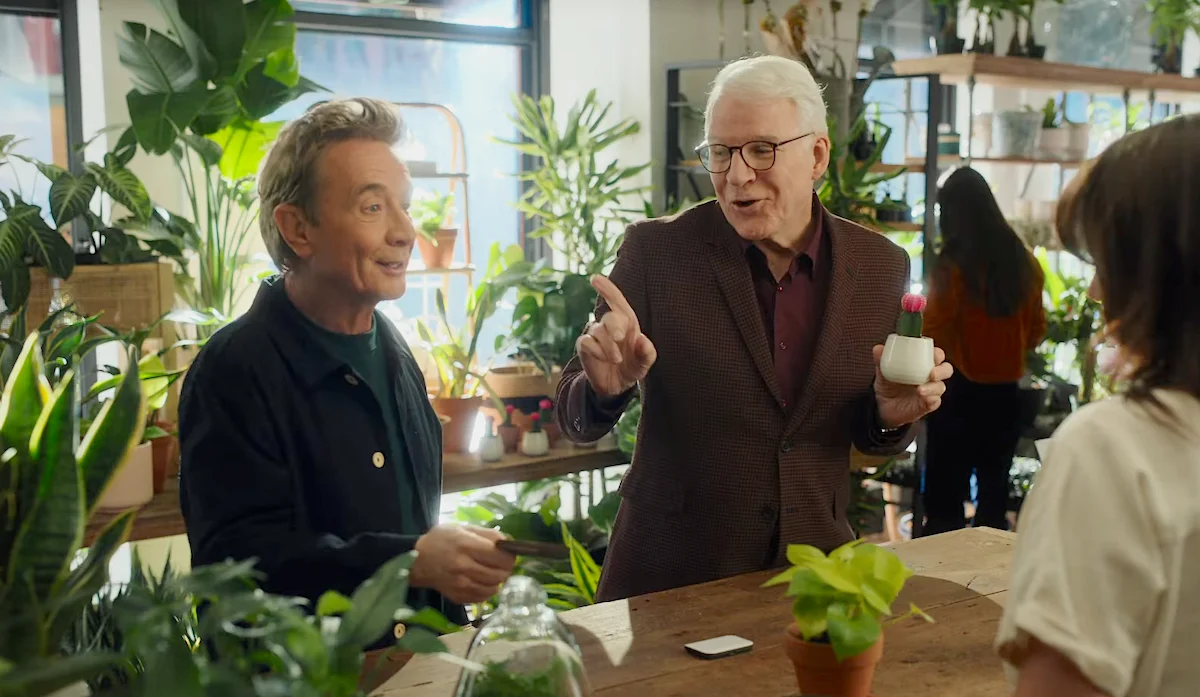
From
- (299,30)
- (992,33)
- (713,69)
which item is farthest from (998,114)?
(299,30)

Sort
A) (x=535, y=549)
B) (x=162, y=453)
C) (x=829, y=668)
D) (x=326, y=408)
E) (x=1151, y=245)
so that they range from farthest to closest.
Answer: (x=162, y=453) → (x=326, y=408) → (x=535, y=549) → (x=829, y=668) → (x=1151, y=245)

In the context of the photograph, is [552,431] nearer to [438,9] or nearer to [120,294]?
[120,294]

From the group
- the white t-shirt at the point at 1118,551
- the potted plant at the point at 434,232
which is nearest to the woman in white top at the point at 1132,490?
the white t-shirt at the point at 1118,551

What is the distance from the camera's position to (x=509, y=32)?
5.01 m

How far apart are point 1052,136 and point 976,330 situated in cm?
172

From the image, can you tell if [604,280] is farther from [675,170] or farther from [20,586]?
[675,170]

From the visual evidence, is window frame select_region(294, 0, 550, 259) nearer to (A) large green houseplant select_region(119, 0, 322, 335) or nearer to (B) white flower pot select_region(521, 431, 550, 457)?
Answer: (A) large green houseplant select_region(119, 0, 322, 335)

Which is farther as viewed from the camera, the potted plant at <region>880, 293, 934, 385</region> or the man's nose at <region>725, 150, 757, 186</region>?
the man's nose at <region>725, 150, 757, 186</region>

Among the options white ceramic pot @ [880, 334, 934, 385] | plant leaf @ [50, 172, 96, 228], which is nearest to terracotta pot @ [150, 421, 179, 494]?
plant leaf @ [50, 172, 96, 228]

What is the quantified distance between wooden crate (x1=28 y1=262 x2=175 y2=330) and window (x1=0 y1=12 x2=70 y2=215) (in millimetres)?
902

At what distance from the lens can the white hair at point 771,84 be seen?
2.02 meters

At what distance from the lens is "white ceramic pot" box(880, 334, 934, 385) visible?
175 cm

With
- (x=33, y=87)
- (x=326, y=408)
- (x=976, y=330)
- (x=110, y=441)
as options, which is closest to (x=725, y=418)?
(x=326, y=408)

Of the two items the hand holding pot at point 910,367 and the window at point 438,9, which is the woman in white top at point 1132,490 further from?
the window at point 438,9
